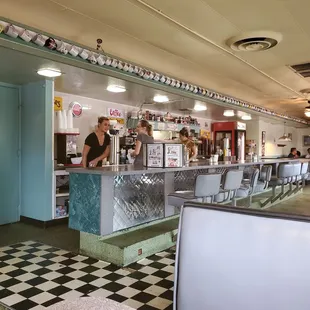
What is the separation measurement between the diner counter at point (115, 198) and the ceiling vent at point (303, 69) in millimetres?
3412

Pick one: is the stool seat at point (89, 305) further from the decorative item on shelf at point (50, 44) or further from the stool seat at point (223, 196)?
the stool seat at point (223, 196)

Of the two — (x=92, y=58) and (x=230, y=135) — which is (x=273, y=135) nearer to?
(x=230, y=135)

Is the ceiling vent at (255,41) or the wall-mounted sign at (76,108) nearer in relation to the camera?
the ceiling vent at (255,41)

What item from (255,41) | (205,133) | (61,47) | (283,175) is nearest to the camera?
(61,47)

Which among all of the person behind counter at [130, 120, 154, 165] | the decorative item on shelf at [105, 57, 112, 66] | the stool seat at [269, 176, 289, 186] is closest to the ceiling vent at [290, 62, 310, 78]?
the stool seat at [269, 176, 289, 186]

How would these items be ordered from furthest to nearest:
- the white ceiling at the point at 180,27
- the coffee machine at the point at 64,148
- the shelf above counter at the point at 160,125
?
1. the shelf above counter at the point at 160,125
2. the coffee machine at the point at 64,148
3. the white ceiling at the point at 180,27

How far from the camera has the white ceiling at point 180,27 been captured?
3.55 meters

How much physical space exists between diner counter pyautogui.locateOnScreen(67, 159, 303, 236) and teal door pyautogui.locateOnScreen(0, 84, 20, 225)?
217cm

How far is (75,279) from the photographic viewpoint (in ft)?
10.4

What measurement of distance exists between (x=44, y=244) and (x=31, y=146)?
194 cm

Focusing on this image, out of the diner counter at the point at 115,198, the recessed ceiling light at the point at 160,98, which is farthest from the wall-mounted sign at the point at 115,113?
the diner counter at the point at 115,198

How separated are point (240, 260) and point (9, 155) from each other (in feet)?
16.7

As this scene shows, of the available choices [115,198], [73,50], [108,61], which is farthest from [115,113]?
[115,198]

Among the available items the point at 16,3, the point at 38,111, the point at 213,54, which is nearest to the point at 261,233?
the point at 16,3
